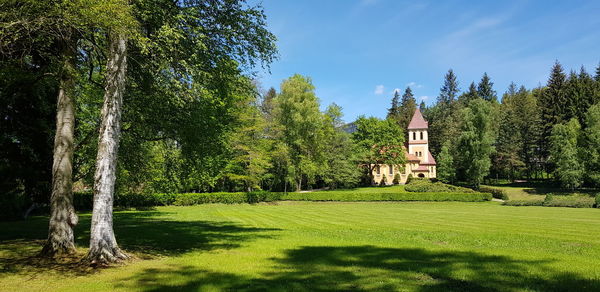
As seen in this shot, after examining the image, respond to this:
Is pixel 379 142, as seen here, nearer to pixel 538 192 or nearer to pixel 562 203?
pixel 538 192

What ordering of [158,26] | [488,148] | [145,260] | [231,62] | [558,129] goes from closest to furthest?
[145,260] < [158,26] < [231,62] < [558,129] < [488,148]

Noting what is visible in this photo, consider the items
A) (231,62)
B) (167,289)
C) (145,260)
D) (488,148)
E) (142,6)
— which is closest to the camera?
(167,289)

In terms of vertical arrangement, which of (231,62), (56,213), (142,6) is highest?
(142,6)

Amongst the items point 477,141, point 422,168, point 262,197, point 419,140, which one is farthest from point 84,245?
point 419,140

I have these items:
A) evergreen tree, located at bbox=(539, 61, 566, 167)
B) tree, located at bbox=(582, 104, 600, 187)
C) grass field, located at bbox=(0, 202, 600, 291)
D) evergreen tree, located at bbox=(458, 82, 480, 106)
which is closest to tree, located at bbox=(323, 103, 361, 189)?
tree, located at bbox=(582, 104, 600, 187)

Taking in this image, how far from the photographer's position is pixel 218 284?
600cm

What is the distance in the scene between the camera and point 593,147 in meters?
45.9

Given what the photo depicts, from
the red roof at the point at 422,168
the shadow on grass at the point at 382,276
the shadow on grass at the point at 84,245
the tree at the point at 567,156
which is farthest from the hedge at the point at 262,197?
the red roof at the point at 422,168

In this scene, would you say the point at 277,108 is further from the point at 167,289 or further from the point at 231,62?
the point at 167,289

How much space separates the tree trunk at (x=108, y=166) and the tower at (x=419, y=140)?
2767 inches

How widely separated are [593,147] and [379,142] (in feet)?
92.4

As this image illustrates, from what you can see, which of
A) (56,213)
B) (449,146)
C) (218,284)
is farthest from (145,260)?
(449,146)

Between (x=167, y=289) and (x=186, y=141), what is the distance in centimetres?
646

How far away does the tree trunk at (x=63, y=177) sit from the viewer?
28.1 ft
